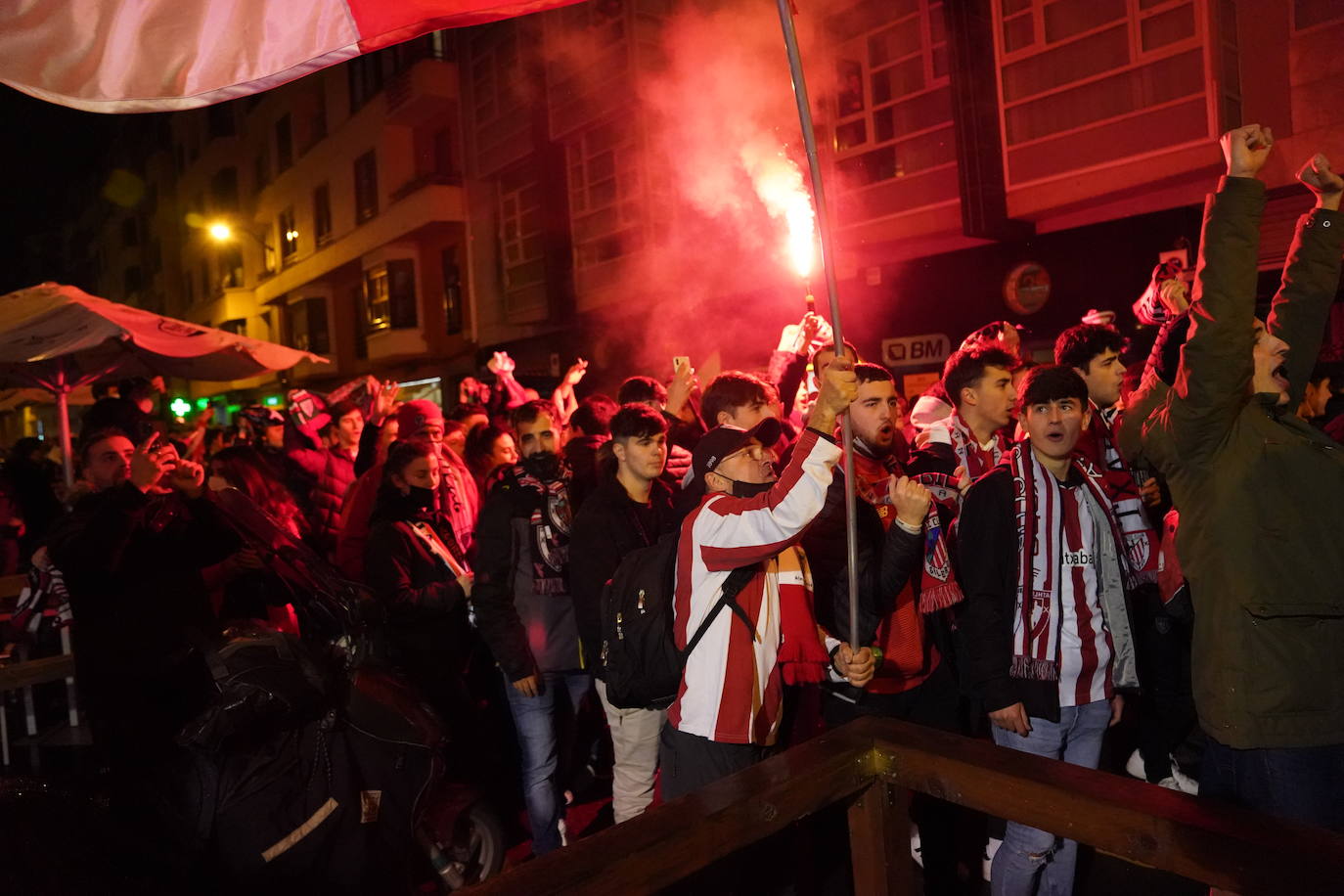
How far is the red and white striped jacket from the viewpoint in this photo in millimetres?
2656

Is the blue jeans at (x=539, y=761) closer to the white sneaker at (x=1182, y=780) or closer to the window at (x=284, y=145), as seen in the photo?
the white sneaker at (x=1182, y=780)

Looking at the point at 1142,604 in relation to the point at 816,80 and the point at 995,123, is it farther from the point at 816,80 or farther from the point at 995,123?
the point at 816,80

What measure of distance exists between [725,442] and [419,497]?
2.20m

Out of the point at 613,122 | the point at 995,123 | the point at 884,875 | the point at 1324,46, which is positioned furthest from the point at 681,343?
the point at 884,875

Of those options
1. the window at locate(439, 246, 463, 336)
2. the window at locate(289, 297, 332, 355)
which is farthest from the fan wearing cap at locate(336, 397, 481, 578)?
the window at locate(289, 297, 332, 355)

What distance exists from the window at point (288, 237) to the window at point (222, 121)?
6.63 metres

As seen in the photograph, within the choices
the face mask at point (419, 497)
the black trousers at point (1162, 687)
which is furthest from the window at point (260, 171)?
the black trousers at point (1162, 687)

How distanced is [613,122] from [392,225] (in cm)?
990

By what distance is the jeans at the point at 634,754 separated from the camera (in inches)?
147

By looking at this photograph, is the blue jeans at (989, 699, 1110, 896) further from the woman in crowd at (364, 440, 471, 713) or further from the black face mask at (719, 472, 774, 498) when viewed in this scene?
the woman in crowd at (364, 440, 471, 713)

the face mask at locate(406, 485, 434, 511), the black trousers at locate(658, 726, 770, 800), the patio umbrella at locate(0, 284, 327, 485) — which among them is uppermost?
the patio umbrella at locate(0, 284, 327, 485)

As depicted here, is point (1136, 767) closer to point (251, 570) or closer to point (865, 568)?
point (865, 568)

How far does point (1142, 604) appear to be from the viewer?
14.5 feet

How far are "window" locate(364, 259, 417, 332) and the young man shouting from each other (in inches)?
999
